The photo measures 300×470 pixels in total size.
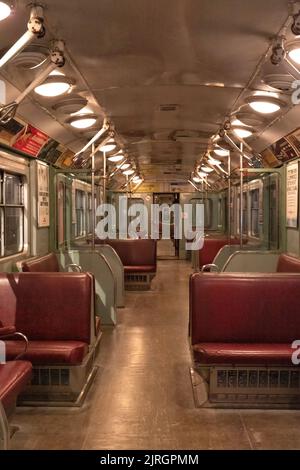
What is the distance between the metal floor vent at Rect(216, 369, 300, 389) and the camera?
11.0 feet

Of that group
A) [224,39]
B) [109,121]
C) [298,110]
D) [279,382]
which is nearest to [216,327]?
[279,382]

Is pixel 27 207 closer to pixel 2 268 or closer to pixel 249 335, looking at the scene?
pixel 2 268

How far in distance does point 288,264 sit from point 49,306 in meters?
2.75

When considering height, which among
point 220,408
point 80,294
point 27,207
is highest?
point 27,207

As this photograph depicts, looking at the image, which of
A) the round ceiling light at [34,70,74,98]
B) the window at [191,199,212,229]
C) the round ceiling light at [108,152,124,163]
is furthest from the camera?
the window at [191,199,212,229]

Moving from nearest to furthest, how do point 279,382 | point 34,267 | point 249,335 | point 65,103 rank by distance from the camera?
point 279,382 → point 249,335 → point 65,103 → point 34,267

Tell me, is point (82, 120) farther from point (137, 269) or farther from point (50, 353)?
point (137, 269)

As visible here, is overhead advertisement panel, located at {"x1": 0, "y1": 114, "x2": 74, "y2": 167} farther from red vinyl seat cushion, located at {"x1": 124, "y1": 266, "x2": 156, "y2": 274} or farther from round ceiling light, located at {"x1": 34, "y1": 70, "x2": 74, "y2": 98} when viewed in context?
red vinyl seat cushion, located at {"x1": 124, "y1": 266, "x2": 156, "y2": 274}

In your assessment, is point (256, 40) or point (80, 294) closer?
point (256, 40)

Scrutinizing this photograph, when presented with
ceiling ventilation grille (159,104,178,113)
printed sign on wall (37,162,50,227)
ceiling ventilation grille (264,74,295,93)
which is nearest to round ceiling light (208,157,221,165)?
ceiling ventilation grille (159,104,178,113)

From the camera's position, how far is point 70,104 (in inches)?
180

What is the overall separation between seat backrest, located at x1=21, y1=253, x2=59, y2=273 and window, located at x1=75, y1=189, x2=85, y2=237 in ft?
8.87
